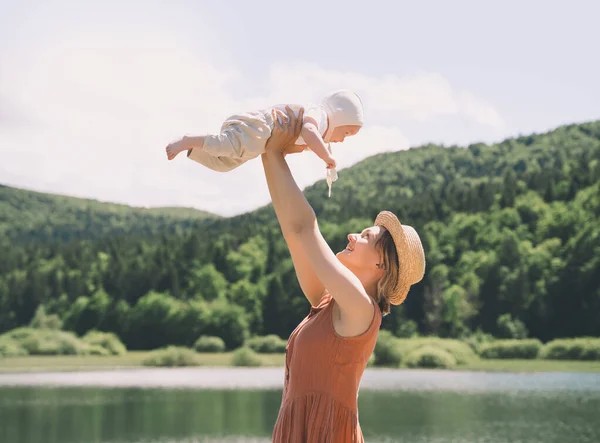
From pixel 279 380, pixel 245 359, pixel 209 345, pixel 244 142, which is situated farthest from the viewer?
pixel 209 345

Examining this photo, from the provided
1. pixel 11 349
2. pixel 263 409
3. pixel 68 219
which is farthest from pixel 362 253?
pixel 68 219

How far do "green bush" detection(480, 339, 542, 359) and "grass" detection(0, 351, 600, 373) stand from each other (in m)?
1.15

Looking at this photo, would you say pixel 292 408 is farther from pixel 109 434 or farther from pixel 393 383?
pixel 393 383

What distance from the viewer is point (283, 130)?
9.39 ft

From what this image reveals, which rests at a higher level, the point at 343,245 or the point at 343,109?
the point at 343,245

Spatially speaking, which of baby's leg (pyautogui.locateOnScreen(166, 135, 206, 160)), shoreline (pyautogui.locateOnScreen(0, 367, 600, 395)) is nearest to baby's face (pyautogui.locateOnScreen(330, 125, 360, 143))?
baby's leg (pyautogui.locateOnScreen(166, 135, 206, 160))

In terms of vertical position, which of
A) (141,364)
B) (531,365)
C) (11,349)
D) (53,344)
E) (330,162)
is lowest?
(141,364)

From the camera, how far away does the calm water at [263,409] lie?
2261cm

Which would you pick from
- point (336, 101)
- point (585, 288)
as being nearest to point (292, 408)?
point (336, 101)

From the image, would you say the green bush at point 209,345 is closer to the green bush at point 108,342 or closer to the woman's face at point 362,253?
the green bush at point 108,342

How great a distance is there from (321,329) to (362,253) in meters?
0.27

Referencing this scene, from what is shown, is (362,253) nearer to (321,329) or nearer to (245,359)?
(321,329)

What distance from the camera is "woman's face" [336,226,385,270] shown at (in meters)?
3.02

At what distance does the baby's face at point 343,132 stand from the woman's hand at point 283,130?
0.58 ft
